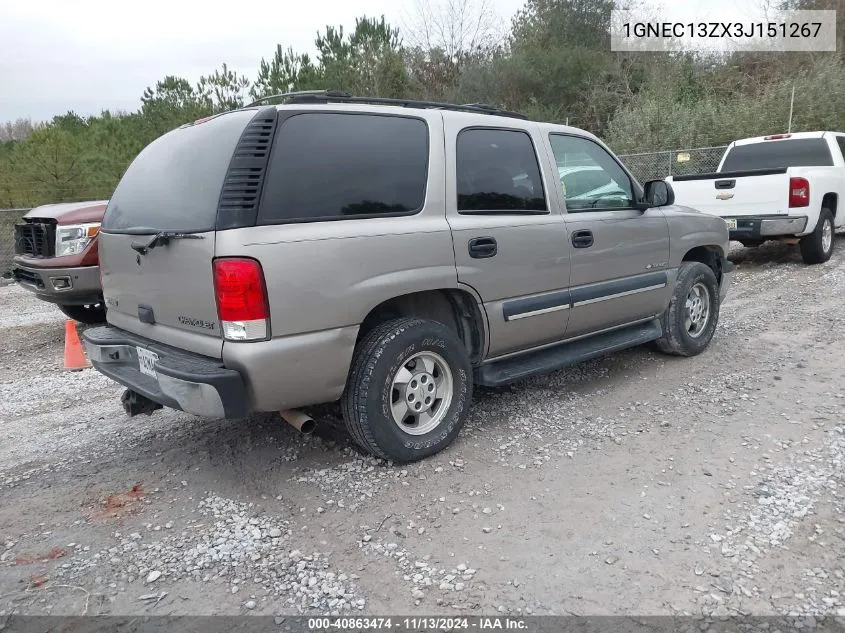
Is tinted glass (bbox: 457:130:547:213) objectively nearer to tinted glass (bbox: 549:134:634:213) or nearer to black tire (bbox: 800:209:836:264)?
tinted glass (bbox: 549:134:634:213)

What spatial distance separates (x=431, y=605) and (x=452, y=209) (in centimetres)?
205

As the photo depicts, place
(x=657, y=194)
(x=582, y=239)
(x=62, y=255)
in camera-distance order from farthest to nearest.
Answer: (x=62, y=255), (x=657, y=194), (x=582, y=239)

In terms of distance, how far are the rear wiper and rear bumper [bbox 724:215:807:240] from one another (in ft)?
27.1

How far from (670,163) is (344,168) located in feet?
46.9

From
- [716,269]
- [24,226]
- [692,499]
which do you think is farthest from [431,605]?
[24,226]

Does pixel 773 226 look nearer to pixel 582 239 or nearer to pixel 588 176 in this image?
pixel 588 176

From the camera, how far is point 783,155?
33.0 feet

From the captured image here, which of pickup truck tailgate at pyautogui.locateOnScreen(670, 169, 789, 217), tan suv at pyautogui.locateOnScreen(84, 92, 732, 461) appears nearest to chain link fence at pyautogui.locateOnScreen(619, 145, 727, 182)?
pickup truck tailgate at pyautogui.locateOnScreen(670, 169, 789, 217)

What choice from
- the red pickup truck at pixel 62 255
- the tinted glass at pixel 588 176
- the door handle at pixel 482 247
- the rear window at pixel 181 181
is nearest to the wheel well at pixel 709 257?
the tinted glass at pixel 588 176

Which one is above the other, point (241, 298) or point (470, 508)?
point (241, 298)

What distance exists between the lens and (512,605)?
239 centimetres

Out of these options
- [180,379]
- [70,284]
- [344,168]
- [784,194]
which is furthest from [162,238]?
[784,194]

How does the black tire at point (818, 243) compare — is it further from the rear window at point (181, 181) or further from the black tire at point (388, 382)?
the rear window at point (181, 181)

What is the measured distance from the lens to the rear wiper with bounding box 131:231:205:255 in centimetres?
295
